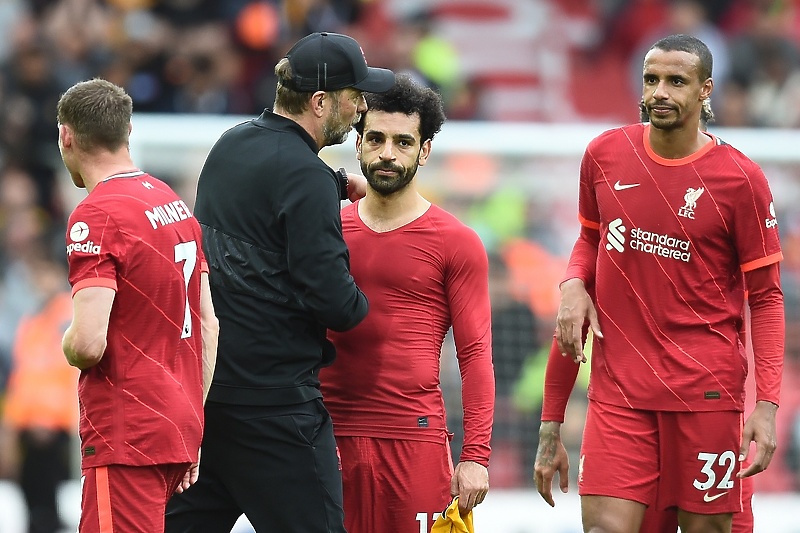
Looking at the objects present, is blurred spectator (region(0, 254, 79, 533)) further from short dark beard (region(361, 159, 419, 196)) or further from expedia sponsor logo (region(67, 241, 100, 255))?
expedia sponsor logo (region(67, 241, 100, 255))

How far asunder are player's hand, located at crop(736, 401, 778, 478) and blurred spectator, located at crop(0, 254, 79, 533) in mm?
5373

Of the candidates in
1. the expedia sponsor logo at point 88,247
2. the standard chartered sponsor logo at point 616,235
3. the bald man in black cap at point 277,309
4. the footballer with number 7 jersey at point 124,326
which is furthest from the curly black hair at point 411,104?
the expedia sponsor logo at point 88,247

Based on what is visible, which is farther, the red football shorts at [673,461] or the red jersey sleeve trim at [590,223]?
the red jersey sleeve trim at [590,223]

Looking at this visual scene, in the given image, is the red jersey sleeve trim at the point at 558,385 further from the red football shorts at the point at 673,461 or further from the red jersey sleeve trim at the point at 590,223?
the red jersey sleeve trim at the point at 590,223

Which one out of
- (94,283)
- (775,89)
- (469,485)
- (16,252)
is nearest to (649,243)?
(469,485)

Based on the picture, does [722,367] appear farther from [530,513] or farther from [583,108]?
[583,108]

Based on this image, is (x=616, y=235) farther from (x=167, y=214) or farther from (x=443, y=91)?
(x=443, y=91)

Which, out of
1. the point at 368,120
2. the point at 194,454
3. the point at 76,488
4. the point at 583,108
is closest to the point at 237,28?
the point at 583,108

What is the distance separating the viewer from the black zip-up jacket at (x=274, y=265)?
4.74 meters

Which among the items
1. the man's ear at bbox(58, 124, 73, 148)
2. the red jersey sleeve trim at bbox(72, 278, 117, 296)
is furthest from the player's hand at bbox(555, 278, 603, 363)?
the man's ear at bbox(58, 124, 73, 148)

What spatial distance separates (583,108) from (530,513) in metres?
5.84

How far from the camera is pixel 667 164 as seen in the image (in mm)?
5281

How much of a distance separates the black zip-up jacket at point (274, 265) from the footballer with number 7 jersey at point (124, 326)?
244 mm

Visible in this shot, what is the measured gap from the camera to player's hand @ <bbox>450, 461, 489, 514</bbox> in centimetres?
514
